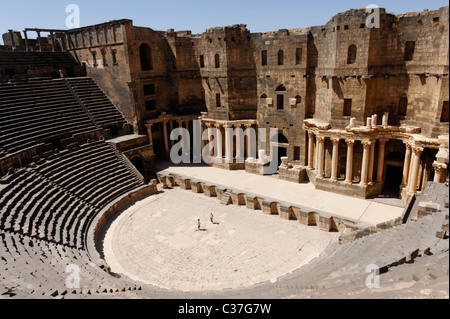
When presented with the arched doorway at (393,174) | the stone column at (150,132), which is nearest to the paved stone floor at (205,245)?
the arched doorway at (393,174)

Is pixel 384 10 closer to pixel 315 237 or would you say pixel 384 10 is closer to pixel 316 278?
pixel 315 237

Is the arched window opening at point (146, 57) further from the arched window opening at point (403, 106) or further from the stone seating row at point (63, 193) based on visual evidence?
the arched window opening at point (403, 106)

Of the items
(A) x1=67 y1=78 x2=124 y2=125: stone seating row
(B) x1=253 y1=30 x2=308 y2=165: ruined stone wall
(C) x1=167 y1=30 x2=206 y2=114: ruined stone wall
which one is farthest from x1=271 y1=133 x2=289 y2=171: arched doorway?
(A) x1=67 y1=78 x2=124 y2=125: stone seating row

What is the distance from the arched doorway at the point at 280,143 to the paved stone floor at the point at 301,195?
9.03ft

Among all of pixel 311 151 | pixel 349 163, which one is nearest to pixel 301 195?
pixel 349 163

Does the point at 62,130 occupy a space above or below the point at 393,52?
below

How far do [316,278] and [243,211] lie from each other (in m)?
9.13

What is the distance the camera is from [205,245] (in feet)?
53.5

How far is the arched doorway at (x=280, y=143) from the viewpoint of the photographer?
24503 millimetres

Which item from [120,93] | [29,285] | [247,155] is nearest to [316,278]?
[29,285]

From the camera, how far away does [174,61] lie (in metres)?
27.7

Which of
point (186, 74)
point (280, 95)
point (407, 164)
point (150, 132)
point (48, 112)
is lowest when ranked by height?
point (407, 164)

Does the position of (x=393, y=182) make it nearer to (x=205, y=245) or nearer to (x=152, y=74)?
(x=205, y=245)

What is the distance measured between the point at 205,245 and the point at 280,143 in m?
11.2
